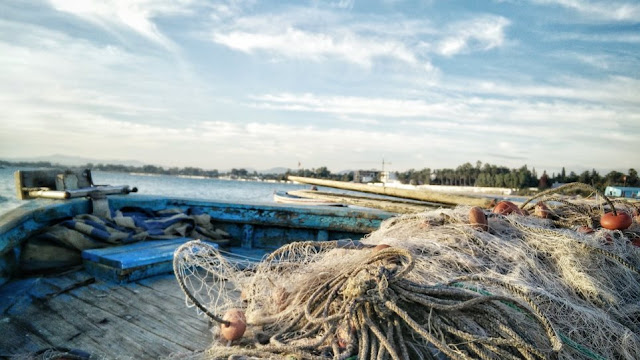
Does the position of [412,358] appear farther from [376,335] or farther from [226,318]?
[226,318]

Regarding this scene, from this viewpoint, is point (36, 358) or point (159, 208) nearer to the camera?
point (36, 358)

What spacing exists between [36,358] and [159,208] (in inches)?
138

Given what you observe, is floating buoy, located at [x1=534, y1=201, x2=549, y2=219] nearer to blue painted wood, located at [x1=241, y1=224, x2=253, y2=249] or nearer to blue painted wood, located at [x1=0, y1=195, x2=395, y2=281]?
blue painted wood, located at [x1=0, y1=195, x2=395, y2=281]

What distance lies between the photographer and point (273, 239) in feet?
17.3

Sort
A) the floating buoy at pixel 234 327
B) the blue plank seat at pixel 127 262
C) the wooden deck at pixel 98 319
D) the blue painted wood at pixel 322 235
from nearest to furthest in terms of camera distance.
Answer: the floating buoy at pixel 234 327, the wooden deck at pixel 98 319, the blue plank seat at pixel 127 262, the blue painted wood at pixel 322 235

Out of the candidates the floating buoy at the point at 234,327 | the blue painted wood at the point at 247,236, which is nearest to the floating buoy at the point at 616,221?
the floating buoy at the point at 234,327

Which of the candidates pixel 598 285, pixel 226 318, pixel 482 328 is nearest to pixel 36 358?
pixel 226 318

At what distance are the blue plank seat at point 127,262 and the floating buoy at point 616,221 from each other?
320 centimetres

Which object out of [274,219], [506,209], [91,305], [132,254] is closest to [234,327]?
[91,305]

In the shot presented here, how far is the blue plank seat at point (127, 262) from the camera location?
10.6 ft

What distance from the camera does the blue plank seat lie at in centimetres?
324

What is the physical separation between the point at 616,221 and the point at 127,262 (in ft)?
13.4

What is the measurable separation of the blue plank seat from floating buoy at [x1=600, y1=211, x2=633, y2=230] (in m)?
3.20

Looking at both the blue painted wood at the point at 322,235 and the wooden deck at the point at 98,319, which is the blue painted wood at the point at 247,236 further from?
the wooden deck at the point at 98,319
